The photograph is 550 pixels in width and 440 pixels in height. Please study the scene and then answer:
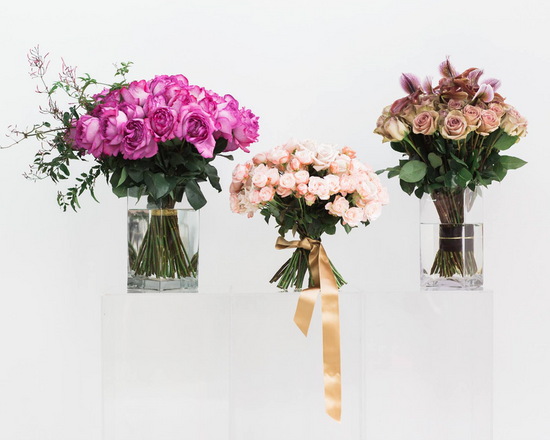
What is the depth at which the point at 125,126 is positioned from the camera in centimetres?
133

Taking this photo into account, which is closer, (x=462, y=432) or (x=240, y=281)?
(x=462, y=432)

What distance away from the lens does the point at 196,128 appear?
4.42ft

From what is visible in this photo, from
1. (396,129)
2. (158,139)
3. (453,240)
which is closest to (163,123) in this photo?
(158,139)

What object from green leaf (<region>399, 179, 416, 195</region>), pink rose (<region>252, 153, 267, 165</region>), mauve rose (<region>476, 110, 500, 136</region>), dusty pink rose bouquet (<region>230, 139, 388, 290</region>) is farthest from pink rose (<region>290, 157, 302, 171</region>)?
mauve rose (<region>476, 110, 500, 136</region>)

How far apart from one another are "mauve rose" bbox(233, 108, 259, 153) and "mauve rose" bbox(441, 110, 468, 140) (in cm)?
49

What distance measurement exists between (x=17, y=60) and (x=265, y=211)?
1019 mm

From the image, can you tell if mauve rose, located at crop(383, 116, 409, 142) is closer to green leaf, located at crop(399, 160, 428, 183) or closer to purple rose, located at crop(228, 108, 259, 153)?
green leaf, located at crop(399, 160, 428, 183)

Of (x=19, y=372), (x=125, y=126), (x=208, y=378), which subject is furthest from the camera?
(x=19, y=372)

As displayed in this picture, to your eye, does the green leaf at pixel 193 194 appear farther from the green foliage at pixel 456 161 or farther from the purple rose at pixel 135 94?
the green foliage at pixel 456 161

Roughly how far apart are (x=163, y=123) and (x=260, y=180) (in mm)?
266

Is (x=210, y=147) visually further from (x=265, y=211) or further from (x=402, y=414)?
(x=402, y=414)

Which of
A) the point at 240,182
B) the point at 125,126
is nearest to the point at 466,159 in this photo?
the point at 240,182

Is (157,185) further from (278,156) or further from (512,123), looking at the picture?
(512,123)

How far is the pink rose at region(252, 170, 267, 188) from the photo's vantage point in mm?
1363
